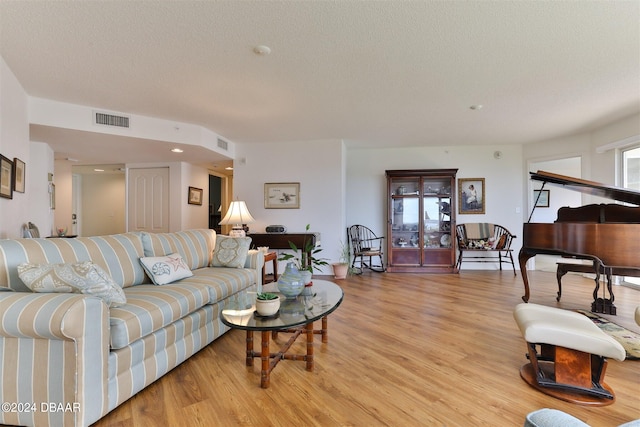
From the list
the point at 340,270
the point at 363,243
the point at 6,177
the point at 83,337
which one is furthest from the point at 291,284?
the point at 363,243

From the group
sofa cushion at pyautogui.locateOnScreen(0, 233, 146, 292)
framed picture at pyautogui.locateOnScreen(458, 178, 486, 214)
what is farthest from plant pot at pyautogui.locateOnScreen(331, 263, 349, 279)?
sofa cushion at pyautogui.locateOnScreen(0, 233, 146, 292)

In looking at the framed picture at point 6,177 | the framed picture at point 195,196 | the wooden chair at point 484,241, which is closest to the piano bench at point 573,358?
the wooden chair at point 484,241

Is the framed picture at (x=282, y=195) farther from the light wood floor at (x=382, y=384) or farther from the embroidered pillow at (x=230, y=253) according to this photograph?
the light wood floor at (x=382, y=384)

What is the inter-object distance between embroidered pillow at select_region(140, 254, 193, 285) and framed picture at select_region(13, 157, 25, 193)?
1.59 m

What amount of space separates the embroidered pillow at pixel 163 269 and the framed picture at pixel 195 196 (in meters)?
3.71

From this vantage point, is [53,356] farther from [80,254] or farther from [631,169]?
[631,169]

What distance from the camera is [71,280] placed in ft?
5.58

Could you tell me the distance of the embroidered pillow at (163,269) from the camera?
2418 millimetres

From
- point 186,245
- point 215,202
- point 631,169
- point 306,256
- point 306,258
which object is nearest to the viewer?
point 186,245

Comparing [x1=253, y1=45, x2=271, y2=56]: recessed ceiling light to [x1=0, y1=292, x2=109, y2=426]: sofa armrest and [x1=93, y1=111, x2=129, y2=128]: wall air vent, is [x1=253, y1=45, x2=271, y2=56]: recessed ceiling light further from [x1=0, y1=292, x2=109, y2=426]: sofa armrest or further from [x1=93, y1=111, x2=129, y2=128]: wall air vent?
[x1=93, y1=111, x2=129, y2=128]: wall air vent

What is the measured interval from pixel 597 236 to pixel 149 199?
6644mm

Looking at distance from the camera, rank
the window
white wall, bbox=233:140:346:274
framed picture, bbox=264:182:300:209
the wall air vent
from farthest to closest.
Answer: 1. framed picture, bbox=264:182:300:209
2. white wall, bbox=233:140:346:274
3. the window
4. the wall air vent

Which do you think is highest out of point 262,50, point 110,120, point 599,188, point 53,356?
point 262,50

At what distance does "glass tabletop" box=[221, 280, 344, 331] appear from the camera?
5.71 feet
